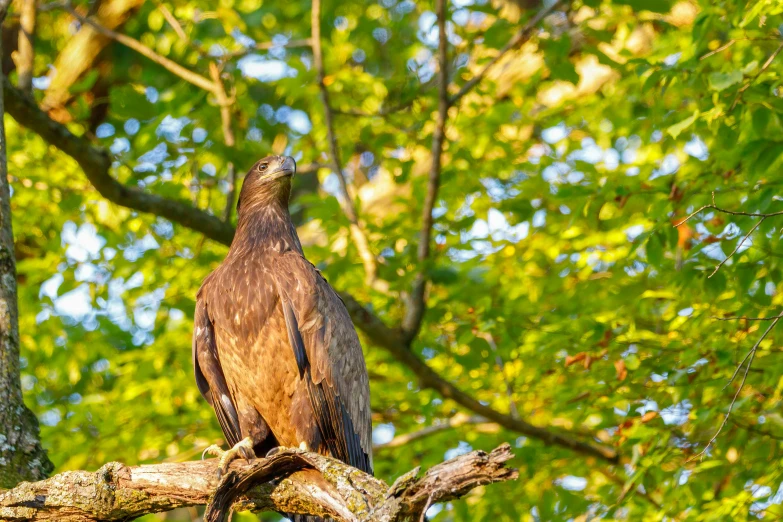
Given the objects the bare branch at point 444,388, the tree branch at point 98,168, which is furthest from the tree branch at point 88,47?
the bare branch at point 444,388

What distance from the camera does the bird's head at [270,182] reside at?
5184 mm

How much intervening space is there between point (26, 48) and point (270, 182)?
1947mm

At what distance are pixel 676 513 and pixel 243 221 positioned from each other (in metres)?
3.01

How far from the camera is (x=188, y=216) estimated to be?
5430mm

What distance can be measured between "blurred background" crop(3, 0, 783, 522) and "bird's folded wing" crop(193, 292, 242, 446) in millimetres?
1426

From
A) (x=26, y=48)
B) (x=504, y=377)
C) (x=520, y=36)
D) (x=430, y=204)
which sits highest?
(x=26, y=48)

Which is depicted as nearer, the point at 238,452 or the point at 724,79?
the point at 724,79

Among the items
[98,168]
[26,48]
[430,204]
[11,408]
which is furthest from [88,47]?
[11,408]

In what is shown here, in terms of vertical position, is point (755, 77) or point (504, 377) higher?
point (504, 377)

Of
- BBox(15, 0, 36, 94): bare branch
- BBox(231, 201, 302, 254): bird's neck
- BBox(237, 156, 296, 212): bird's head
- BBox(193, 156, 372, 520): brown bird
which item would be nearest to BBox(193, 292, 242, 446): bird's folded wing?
BBox(193, 156, 372, 520): brown bird

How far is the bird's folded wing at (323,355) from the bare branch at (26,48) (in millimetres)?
2145

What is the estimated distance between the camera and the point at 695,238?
5004 millimetres

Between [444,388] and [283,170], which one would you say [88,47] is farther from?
[444,388]

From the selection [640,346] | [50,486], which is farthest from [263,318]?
[640,346]
